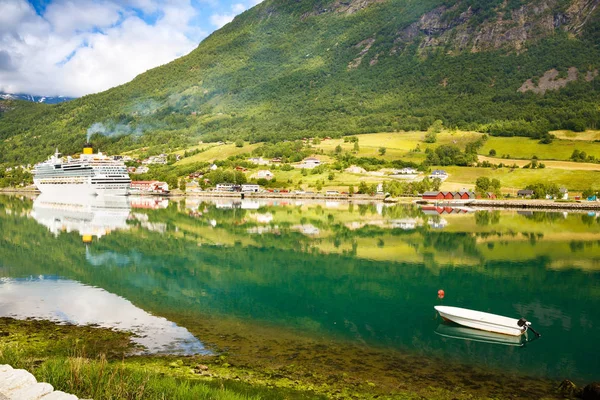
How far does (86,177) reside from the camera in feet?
437

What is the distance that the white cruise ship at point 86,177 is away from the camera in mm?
133000

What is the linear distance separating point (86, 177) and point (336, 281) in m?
121

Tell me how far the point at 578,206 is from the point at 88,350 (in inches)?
3946

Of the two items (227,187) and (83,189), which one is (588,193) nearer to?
(227,187)

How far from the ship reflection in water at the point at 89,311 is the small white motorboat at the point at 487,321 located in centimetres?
997

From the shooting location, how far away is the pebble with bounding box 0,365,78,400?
8.82 m

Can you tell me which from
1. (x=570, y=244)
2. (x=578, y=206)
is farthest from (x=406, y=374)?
(x=578, y=206)

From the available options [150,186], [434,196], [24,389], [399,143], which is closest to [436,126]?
[399,143]

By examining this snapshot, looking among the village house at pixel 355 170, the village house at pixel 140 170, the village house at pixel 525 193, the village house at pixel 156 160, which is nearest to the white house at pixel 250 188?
the village house at pixel 355 170

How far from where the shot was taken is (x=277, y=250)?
4022cm

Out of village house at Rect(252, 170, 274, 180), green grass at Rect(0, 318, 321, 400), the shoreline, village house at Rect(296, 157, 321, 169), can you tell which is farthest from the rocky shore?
green grass at Rect(0, 318, 321, 400)

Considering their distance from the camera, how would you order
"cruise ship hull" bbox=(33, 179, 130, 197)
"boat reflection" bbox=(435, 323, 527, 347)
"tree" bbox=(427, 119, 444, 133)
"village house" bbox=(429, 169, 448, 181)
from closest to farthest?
"boat reflection" bbox=(435, 323, 527, 347) → "village house" bbox=(429, 169, 448, 181) → "cruise ship hull" bbox=(33, 179, 130, 197) → "tree" bbox=(427, 119, 444, 133)

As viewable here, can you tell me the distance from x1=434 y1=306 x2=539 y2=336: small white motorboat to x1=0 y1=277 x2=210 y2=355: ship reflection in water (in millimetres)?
9966

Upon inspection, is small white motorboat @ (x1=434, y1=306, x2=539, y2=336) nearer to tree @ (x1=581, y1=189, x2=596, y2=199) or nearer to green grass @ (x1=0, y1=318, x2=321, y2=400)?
green grass @ (x1=0, y1=318, x2=321, y2=400)
